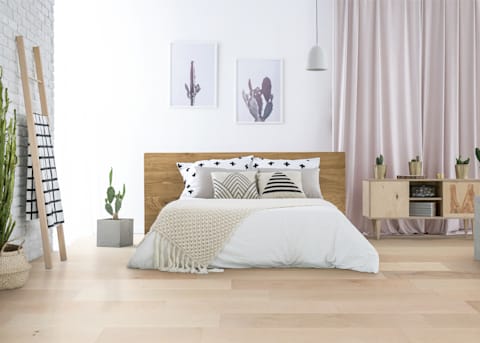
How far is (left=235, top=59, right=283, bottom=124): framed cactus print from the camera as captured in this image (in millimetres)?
5820

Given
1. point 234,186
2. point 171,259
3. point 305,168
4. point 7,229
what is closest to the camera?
point 7,229

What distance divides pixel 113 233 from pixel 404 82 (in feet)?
10.8

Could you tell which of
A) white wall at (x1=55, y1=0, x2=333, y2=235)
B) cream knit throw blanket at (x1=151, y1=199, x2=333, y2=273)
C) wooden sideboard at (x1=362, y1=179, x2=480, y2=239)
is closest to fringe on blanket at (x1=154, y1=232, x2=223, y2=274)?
cream knit throw blanket at (x1=151, y1=199, x2=333, y2=273)

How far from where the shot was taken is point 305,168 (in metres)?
5.32

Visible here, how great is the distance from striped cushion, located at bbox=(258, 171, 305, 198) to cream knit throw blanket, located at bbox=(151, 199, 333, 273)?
906 mm

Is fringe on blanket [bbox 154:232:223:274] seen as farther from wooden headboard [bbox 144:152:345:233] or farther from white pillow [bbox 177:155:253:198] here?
wooden headboard [bbox 144:152:345:233]

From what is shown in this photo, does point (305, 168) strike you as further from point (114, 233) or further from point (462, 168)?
point (114, 233)

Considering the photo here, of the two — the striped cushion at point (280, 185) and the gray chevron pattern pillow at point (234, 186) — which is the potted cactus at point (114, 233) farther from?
the striped cushion at point (280, 185)

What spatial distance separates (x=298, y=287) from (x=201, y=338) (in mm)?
1068

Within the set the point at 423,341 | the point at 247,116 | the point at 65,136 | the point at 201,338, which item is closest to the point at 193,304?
the point at 201,338

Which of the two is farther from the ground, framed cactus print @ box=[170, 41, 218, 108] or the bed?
framed cactus print @ box=[170, 41, 218, 108]

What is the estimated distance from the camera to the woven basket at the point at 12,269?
3160 mm

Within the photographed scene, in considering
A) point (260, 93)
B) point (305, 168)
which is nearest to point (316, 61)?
point (260, 93)

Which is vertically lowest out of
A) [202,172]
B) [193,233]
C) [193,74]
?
[193,233]
